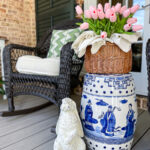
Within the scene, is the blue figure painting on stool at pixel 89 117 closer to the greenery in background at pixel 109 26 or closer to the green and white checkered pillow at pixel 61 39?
the greenery in background at pixel 109 26

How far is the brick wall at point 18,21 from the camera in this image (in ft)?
8.11

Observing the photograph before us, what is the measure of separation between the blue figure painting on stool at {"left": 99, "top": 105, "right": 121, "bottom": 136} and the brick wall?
2.31 m

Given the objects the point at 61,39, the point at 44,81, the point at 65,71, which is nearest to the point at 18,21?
the point at 61,39

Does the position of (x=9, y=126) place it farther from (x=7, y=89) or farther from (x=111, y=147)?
(x=111, y=147)

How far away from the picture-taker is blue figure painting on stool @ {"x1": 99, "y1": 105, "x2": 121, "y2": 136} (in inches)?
29.6

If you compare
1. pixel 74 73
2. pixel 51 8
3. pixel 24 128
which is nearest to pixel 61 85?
pixel 74 73

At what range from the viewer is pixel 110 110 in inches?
29.6

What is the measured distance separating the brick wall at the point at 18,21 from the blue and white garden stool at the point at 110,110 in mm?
2209

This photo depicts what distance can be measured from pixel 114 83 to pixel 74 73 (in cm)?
65

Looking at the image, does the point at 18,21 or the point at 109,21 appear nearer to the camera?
the point at 109,21

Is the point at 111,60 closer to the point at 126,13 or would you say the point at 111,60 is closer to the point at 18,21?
the point at 126,13

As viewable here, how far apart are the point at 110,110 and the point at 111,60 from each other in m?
0.25

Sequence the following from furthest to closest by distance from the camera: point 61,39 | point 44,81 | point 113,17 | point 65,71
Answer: point 61,39, point 44,81, point 65,71, point 113,17

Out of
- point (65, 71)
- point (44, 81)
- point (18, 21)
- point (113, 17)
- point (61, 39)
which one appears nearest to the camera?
point (113, 17)
